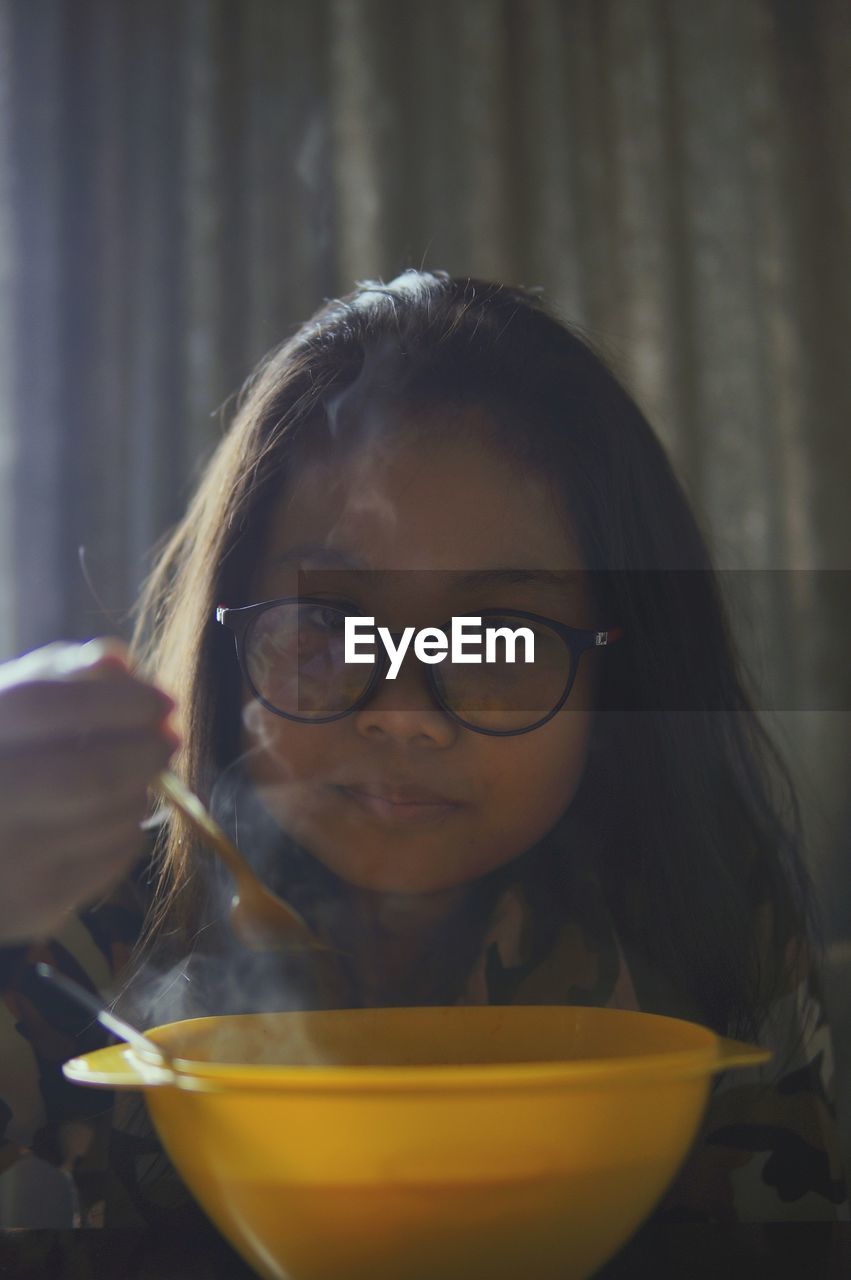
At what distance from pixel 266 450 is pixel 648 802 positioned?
365 millimetres

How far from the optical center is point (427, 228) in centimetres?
159

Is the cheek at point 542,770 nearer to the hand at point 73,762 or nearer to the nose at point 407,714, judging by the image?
the nose at point 407,714

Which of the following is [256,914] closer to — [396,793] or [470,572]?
[396,793]

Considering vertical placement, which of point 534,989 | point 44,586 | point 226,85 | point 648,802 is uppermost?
point 226,85

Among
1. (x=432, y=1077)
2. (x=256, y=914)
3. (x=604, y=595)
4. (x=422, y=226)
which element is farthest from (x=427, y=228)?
(x=432, y=1077)

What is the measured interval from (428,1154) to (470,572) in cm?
39

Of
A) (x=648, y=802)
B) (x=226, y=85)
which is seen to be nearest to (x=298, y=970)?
(x=648, y=802)

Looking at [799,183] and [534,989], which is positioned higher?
[799,183]

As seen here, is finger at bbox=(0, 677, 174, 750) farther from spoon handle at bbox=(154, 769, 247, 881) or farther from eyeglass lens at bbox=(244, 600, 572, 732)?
eyeglass lens at bbox=(244, 600, 572, 732)

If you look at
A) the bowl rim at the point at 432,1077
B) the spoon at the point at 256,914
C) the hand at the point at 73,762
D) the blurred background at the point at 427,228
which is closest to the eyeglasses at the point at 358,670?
the spoon at the point at 256,914

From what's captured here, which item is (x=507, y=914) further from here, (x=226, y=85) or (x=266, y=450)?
(x=226, y=85)

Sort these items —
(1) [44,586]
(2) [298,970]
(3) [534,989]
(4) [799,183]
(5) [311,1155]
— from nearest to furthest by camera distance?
(5) [311,1155] < (2) [298,970] < (3) [534,989] < (1) [44,586] < (4) [799,183]

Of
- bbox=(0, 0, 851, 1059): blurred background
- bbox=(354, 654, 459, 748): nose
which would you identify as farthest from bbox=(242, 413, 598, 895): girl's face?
bbox=(0, 0, 851, 1059): blurred background

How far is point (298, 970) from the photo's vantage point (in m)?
0.62
